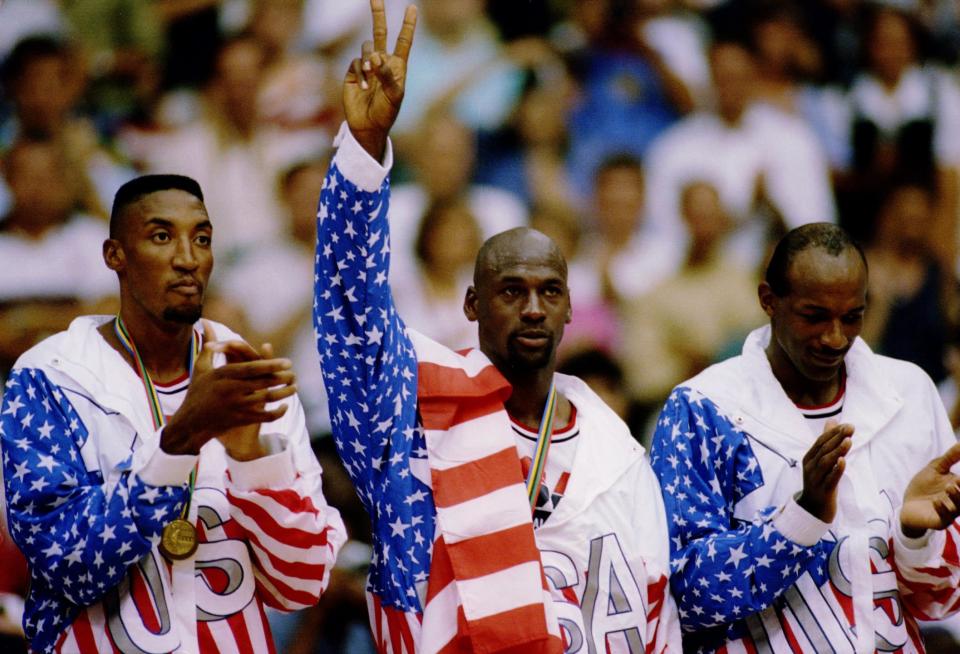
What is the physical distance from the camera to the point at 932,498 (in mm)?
3719

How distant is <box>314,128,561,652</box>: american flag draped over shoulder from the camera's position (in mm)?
3354

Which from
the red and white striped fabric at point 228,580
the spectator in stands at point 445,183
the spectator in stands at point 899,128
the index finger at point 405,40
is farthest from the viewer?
the spectator in stands at point 899,128

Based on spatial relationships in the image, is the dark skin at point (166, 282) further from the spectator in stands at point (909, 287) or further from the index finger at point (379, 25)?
the spectator in stands at point (909, 287)

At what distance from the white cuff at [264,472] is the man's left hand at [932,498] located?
1.67 meters

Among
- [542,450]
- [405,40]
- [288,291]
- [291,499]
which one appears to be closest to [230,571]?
[291,499]

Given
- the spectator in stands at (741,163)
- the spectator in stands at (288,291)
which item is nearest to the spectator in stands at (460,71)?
the spectator in stands at (288,291)

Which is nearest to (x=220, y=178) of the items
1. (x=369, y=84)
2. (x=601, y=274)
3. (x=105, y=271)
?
(x=105, y=271)

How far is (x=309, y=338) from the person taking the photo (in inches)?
224

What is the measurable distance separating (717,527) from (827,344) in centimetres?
59

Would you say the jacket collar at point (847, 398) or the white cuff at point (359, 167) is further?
the jacket collar at point (847, 398)

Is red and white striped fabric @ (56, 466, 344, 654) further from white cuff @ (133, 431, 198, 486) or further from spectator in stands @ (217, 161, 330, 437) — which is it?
spectator in stands @ (217, 161, 330, 437)

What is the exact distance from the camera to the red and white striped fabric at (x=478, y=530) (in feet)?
11.0

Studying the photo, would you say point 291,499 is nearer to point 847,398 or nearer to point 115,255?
point 115,255

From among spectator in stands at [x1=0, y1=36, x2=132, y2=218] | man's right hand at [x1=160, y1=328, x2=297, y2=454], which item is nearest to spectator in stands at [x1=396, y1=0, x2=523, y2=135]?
spectator in stands at [x1=0, y1=36, x2=132, y2=218]
